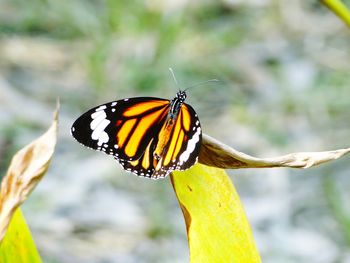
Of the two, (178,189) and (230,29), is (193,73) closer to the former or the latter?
(230,29)

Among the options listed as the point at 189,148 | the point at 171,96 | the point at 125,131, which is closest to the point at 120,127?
the point at 125,131

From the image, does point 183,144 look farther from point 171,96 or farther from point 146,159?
point 171,96

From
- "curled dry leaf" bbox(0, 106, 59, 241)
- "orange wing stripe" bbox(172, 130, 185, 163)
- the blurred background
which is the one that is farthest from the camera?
the blurred background

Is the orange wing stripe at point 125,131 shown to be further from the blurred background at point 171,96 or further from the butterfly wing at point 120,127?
the blurred background at point 171,96

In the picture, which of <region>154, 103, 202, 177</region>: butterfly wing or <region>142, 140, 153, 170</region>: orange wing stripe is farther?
<region>142, 140, 153, 170</region>: orange wing stripe

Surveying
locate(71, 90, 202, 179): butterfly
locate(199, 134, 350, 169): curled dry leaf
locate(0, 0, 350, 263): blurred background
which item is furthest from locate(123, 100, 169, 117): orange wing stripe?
locate(0, 0, 350, 263): blurred background

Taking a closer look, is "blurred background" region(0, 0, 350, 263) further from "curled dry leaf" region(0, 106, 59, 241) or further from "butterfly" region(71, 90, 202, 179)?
"curled dry leaf" region(0, 106, 59, 241)

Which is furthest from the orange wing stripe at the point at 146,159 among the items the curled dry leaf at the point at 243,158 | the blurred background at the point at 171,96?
the blurred background at the point at 171,96
